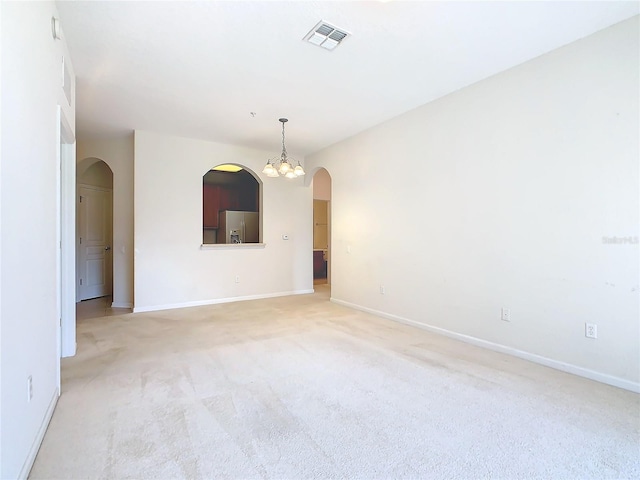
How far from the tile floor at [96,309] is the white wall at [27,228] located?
2.91 m

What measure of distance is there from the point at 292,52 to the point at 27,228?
2.34 metres

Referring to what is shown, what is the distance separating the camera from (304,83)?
11.2 ft

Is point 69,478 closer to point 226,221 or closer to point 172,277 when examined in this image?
point 172,277

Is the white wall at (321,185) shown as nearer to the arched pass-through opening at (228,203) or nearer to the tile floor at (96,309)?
the arched pass-through opening at (228,203)

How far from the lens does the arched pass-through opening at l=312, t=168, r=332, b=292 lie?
27.1 ft

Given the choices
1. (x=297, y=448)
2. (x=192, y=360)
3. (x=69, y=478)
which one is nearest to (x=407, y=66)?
(x=297, y=448)

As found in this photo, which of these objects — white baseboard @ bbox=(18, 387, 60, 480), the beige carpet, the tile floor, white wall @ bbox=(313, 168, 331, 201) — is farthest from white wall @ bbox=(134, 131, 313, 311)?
white baseboard @ bbox=(18, 387, 60, 480)

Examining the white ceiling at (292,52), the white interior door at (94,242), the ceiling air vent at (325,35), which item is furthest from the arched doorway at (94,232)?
the ceiling air vent at (325,35)

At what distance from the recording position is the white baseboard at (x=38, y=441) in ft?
4.97

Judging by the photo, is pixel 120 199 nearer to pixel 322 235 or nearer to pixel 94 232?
pixel 94 232

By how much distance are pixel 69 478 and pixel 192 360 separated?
1.47 metres

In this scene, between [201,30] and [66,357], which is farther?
[66,357]

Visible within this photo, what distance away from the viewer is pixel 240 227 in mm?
6855

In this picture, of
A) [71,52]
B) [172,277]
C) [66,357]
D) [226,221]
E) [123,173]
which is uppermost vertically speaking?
[71,52]
